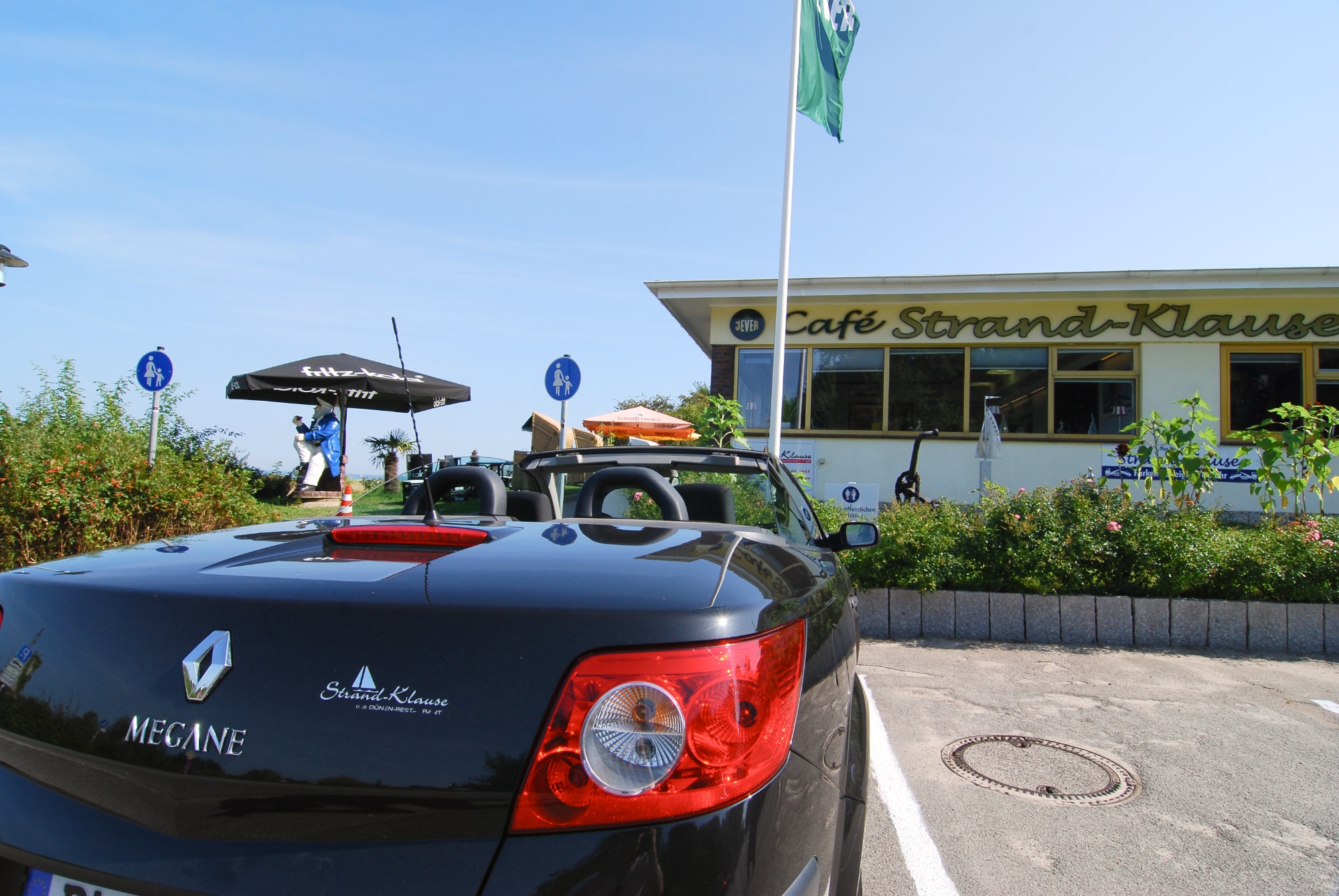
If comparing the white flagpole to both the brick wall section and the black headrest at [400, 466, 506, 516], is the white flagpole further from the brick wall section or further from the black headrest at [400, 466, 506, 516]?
the black headrest at [400, 466, 506, 516]

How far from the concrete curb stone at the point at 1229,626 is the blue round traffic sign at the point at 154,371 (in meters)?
12.0

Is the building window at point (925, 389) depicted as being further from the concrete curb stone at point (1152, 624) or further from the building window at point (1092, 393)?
the concrete curb stone at point (1152, 624)

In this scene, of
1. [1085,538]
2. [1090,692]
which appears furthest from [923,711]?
[1085,538]

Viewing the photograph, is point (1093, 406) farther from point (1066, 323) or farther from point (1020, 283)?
point (1020, 283)

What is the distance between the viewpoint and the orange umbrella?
688 inches

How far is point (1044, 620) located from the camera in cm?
619

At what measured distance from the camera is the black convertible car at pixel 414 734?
1020mm

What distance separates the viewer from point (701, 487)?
2.87 m

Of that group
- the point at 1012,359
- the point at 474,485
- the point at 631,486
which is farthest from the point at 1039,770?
the point at 1012,359

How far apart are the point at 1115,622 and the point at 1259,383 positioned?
8392 millimetres

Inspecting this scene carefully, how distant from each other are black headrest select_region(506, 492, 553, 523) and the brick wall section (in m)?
10.2

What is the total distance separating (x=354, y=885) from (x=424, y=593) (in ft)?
1.26

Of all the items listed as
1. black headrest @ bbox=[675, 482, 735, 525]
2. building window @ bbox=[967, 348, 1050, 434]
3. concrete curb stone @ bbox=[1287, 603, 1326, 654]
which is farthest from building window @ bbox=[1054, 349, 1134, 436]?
black headrest @ bbox=[675, 482, 735, 525]

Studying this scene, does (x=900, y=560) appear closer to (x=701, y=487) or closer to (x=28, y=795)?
(x=701, y=487)
